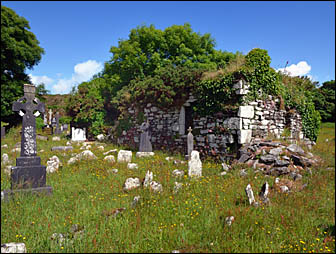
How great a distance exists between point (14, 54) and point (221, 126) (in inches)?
675

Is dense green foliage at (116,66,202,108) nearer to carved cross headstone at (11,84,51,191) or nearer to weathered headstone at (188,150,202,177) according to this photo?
→ weathered headstone at (188,150,202,177)

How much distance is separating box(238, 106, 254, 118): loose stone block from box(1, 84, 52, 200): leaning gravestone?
676cm

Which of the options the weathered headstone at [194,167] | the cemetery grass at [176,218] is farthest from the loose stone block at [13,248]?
the weathered headstone at [194,167]

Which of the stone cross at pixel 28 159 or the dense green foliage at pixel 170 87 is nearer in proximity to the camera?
the stone cross at pixel 28 159

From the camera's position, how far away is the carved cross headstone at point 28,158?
206 inches

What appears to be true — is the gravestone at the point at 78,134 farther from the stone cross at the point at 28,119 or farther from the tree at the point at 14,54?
the stone cross at the point at 28,119

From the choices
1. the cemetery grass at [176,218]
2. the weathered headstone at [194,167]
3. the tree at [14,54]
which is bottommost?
the cemetery grass at [176,218]

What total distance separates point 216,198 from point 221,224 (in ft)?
3.59

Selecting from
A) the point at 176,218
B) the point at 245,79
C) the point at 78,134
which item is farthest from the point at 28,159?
the point at 78,134

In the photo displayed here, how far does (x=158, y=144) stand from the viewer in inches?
478

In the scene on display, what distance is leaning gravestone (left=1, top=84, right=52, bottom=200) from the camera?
518 centimetres

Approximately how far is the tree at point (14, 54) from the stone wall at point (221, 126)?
11553 mm

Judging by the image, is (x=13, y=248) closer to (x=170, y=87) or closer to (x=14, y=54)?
(x=170, y=87)

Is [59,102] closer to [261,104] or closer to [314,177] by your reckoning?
[261,104]
